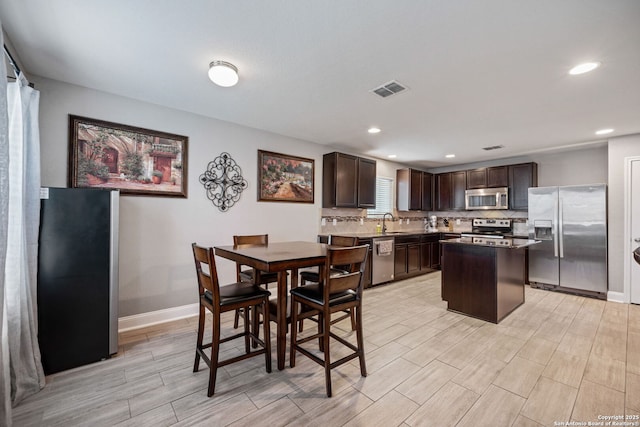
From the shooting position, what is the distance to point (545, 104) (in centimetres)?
302

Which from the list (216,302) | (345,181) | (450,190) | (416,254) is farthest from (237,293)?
(450,190)

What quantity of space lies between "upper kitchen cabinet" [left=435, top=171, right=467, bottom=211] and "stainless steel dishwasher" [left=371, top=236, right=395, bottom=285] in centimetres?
239

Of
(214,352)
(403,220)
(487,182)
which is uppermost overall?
(487,182)

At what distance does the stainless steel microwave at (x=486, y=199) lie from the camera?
5520 mm

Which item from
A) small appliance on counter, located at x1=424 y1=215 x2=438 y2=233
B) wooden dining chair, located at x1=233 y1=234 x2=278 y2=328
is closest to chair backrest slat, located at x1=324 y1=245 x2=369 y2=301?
wooden dining chair, located at x1=233 y1=234 x2=278 y2=328

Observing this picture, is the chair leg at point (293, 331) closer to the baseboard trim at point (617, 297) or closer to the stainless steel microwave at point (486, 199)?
the baseboard trim at point (617, 297)

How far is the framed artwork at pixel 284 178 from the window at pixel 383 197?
1.86m

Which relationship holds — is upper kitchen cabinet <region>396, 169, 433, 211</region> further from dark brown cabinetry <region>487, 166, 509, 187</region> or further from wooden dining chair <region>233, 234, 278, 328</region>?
wooden dining chair <region>233, 234, 278, 328</region>

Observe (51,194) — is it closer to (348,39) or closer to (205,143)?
(205,143)

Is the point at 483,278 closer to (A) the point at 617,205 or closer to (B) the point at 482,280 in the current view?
(B) the point at 482,280

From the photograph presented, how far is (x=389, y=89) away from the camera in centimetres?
272

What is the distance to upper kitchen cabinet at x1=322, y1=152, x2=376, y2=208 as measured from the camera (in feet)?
15.4

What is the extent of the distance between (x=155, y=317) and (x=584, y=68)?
4.87m

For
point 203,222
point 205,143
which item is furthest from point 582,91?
point 203,222
